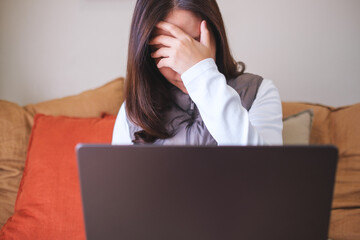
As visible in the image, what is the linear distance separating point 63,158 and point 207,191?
0.88 m

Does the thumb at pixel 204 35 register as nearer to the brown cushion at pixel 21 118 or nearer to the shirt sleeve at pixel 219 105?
the shirt sleeve at pixel 219 105

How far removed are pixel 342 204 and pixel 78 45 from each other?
54.9 inches

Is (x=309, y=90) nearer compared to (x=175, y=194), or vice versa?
(x=175, y=194)

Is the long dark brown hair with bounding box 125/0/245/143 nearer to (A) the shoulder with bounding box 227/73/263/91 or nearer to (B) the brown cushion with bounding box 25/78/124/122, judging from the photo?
(A) the shoulder with bounding box 227/73/263/91

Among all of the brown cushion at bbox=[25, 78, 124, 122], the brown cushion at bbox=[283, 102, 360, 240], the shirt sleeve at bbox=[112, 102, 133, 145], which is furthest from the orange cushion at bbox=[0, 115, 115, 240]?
the brown cushion at bbox=[283, 102, 360, 240]

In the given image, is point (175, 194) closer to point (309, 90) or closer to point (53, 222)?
point (53, 222)

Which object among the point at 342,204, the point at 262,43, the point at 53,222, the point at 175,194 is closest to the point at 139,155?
the point at 175,194

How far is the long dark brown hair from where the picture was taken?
2.76 ft

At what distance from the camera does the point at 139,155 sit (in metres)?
0.46

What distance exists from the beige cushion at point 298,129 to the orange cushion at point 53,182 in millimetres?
666

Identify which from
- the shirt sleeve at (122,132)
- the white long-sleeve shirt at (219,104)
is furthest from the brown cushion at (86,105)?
the white long-sleeve shirt at (219,104)

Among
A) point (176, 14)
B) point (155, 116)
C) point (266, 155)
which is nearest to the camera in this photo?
point (266, 155)

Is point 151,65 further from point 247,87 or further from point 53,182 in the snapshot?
point 53,182

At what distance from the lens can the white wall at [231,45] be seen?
156 centimetres
